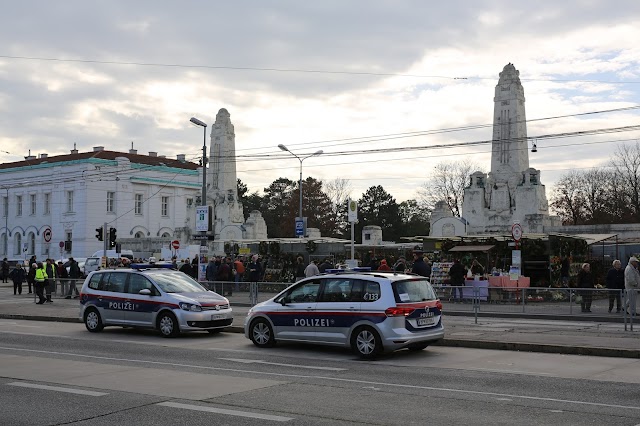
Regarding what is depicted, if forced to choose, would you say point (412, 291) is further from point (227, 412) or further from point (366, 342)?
point (227, 412)

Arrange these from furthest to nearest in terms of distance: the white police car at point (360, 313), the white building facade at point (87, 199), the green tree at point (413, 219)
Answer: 1. the green tree at point (413, 219)
2. the white building facade at point (87, 199)
3. the white police car at point (360, 313)

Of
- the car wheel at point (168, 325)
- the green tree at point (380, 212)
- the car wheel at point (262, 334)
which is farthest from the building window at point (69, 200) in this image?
the car wheel at point (262, 334)

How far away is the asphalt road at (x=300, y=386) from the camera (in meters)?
9.43

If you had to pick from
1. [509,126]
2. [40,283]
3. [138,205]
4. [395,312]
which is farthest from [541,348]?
[138,205]

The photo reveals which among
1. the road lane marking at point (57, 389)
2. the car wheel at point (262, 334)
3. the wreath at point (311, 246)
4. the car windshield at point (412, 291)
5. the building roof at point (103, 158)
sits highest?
the building roof at point (103, 158)

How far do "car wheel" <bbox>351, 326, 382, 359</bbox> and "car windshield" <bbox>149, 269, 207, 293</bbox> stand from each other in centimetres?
604

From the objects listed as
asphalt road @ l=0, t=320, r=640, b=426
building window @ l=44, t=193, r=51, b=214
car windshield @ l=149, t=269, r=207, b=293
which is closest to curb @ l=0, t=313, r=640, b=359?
asphalt road @ l=0, t=320, r=640, b=426

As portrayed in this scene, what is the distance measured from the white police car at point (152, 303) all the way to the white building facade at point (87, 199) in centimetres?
5771

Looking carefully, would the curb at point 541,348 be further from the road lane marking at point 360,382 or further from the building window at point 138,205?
the building window at point 138,205

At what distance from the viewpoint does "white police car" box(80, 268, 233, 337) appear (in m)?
18.9

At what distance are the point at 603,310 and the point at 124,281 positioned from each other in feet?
42.0

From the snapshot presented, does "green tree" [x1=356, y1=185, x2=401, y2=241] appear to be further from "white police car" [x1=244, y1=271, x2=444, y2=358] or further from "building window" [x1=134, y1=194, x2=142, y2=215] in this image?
"white police car" [x1=244, y1=271, x2=444, y2=358]

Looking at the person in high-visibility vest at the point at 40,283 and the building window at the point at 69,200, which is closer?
the person in high-visibility vest at the point at 40,283

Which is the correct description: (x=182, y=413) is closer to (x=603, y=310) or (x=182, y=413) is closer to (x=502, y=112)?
(x=603, y=310)
